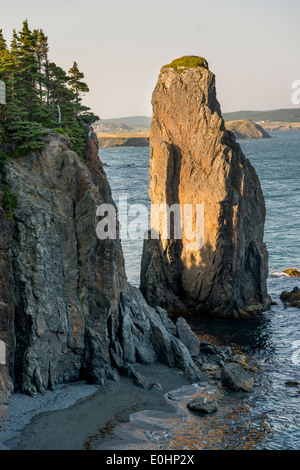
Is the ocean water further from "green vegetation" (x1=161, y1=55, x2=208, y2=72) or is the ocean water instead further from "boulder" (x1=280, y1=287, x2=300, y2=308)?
"green vegetation" (x1=161, y1=55, x2=208, y2=72)

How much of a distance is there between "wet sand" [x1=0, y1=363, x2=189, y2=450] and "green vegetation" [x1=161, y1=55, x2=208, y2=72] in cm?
3369

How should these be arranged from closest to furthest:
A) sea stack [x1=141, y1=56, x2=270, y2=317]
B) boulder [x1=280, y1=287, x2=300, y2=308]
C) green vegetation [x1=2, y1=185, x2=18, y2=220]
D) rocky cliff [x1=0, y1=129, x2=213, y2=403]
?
rocky cliff [x1=0, y1=129, x2=213, y2=403]
green vegetation [x1=2, y1=185, x2=18, y2=220]
sea stack [x1=141, y1=56, x2=270, y2=317]
boulder [x1=280, y1=287, x2=300, y2=308]

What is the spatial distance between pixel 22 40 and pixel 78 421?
2871 centimetres

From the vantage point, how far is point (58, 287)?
1119 inches

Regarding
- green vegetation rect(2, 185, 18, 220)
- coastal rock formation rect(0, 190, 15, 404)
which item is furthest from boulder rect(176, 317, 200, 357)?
green vegetation rect(2, 185, 18, 220)

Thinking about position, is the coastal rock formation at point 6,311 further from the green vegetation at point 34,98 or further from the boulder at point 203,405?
the boulder at point 203,405

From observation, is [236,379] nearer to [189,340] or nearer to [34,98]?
[189,340]

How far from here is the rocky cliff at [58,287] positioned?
85.7 ft

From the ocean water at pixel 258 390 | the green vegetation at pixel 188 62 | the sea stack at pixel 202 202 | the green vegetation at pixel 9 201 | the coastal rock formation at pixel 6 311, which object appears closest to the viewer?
the ocean water at pixel 258 390

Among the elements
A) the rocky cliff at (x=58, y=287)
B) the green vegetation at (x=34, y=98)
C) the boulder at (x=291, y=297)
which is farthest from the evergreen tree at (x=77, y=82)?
the boulder at (x=291, y=297)

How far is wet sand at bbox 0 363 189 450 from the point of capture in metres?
22.7

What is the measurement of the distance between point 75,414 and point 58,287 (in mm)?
7205

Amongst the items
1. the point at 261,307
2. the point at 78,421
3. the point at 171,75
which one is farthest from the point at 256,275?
the point at 78,421

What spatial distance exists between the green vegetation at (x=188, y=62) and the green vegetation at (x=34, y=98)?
1184 cm
